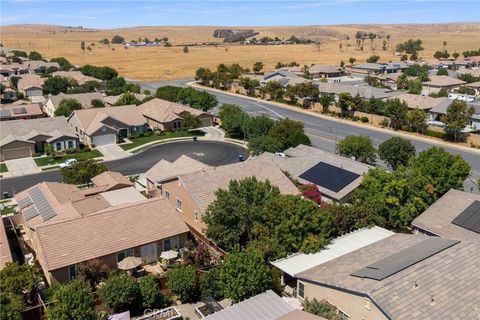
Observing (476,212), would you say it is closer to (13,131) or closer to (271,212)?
(271,212)

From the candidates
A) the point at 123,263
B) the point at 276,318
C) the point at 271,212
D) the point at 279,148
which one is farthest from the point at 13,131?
the point at 276,318

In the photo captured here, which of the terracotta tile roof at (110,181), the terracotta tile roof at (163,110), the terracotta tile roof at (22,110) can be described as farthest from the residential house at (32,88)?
the terracotta tile roof at (110,181)

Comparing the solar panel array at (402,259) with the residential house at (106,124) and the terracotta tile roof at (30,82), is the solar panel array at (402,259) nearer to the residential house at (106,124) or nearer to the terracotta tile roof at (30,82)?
the residential house at (106,124)

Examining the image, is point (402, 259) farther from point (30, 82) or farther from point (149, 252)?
point (30, 82)

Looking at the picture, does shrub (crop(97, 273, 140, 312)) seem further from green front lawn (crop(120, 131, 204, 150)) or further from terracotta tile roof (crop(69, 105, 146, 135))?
terracotta tile roof (crop(69, 105, 146, 135))

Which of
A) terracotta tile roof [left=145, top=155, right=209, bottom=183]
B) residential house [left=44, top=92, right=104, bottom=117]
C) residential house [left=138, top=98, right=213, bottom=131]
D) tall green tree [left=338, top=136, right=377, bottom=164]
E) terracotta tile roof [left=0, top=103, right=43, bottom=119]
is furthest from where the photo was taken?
residential house [left=44, top=92, right=104, bottom=117]

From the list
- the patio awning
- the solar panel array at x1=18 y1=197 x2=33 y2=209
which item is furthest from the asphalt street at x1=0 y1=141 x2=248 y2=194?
the patio awning
